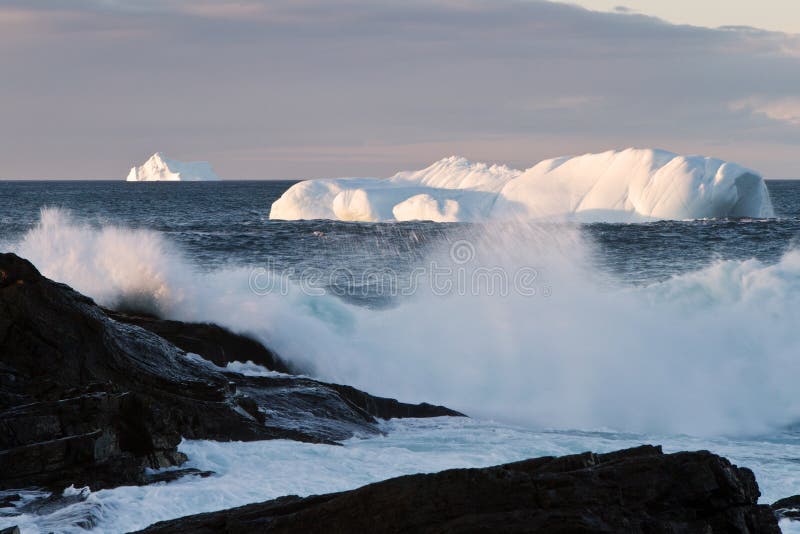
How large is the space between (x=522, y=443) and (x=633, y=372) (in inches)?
190

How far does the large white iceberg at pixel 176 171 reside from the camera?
170m

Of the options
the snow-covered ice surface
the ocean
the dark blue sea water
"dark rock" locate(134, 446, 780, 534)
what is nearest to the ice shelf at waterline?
the dark blue sea water

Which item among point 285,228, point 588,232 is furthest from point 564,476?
point 285,228

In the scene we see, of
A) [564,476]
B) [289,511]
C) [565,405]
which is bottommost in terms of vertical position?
[565,405]

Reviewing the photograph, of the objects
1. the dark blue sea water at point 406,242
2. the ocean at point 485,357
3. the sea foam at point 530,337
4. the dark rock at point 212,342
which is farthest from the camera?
the dark blue sea water at point 406,242

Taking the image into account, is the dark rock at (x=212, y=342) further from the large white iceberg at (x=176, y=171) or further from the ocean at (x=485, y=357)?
the large white iceberg at (x=176, y=171)

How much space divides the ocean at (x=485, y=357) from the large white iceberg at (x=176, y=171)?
497 ft

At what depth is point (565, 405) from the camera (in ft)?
42.1

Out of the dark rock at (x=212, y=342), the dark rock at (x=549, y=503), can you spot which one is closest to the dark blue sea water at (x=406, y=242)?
the dark rock at (x=212, y=342)

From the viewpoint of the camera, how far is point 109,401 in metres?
7.10

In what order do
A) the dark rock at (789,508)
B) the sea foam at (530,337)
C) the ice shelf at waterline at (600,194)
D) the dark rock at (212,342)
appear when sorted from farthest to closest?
the ice shelf at waterline at (600,194), the sea foam at (530,337), the dark rock at (212,342), the dark rock at (789,508)

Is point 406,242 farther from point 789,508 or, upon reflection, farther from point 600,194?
point 789,508

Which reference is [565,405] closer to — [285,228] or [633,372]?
[633,372]

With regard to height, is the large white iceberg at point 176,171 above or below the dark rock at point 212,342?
above
